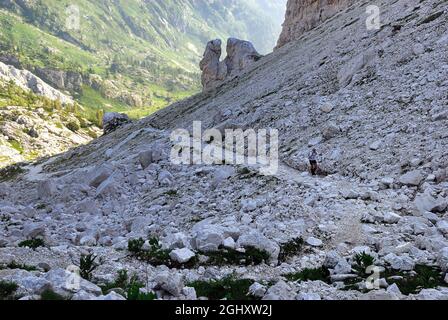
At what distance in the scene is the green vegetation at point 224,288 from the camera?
1064 centimetres

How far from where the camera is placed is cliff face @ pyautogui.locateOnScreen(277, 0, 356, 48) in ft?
286

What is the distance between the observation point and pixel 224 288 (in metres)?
11.3

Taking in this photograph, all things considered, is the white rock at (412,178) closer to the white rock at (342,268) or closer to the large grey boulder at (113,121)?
the white rock at (342,268)

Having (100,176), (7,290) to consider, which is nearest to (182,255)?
(7,290)

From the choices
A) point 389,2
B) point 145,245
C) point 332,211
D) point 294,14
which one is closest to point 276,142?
point 332,211

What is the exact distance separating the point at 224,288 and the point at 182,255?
9.74 ft

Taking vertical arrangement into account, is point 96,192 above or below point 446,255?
above

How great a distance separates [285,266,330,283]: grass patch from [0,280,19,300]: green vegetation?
25.9ft

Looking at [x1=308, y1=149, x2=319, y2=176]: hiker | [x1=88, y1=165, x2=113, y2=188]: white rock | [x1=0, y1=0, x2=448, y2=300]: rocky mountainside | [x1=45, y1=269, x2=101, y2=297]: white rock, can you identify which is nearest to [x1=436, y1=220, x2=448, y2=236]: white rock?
[x1=0, y1=0, x2=448, y2=300]: rocky mountainside
